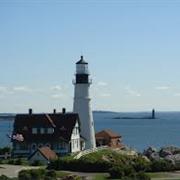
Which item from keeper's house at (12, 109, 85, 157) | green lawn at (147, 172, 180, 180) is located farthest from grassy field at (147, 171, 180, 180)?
keeper's house at (12, 109, 85, 157)

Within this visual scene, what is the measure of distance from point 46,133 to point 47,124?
32.3 inches

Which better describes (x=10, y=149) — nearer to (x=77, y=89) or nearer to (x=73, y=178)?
(x=77, y=89)

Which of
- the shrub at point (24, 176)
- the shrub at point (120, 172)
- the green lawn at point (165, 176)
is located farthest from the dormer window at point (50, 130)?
the shrub at point (24, 176)

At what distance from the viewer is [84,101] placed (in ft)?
186

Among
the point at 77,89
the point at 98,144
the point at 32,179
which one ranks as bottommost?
the point at 32,179

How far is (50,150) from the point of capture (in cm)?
5141

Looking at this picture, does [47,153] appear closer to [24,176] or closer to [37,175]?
[37,175]

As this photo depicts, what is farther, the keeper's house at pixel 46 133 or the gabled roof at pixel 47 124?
the gabled roof at pixel 47 124

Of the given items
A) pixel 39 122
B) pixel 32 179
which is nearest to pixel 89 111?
pixel 39 122

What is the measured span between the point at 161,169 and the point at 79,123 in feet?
44.8

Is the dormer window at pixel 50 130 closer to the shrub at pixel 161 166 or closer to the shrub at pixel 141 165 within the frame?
the shrub at pixel 141 165

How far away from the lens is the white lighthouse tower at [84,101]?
56625mm

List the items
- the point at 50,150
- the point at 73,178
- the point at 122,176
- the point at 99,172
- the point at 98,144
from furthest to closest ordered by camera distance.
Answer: the point at 98,144, the point at 50,150, the point at 99,172, the point at 122,176, the point at 73,178

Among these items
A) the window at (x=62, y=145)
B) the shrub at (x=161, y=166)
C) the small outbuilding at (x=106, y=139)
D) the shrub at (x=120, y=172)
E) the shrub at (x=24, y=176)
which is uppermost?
the small outbuilding at (x=106, y=139)
